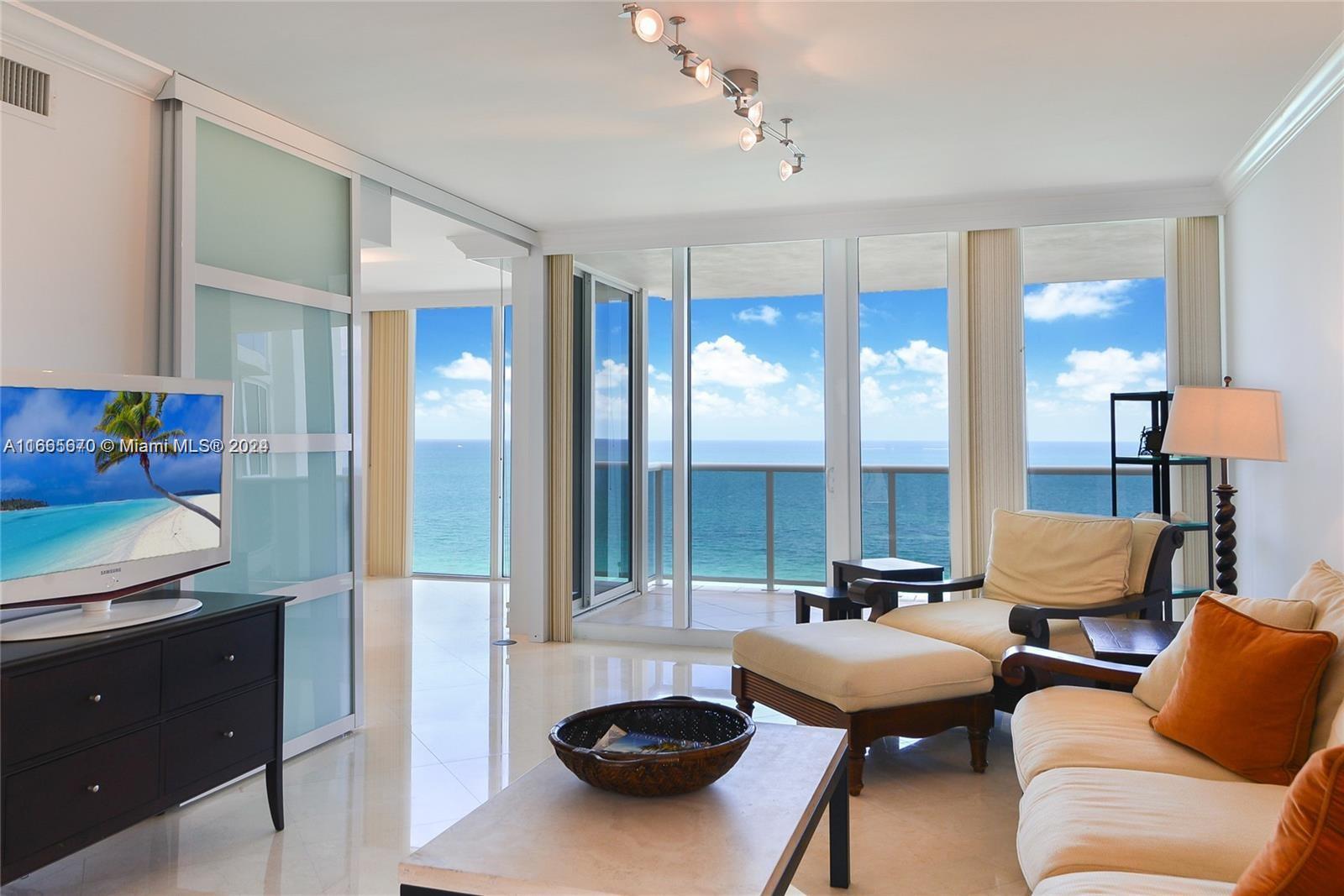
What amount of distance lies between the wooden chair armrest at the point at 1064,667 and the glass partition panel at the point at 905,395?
2.12m

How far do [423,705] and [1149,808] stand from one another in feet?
10.7

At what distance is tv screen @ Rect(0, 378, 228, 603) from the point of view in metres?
2.39

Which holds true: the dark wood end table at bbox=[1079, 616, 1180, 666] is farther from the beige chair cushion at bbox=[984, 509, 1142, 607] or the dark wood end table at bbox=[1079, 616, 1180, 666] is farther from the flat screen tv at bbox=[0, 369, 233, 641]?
the flat screen tv at bbox=[0, 369, 233, 641]

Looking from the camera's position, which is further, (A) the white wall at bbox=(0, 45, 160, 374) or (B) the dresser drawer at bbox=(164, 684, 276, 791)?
(A) the white wall at bbox=(0, 45, 160, 374)

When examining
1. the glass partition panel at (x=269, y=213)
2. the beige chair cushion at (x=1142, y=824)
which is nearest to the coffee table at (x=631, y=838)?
the beige chair cushion at (x=1142, y=824)

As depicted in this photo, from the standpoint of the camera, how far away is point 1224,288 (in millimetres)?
4625

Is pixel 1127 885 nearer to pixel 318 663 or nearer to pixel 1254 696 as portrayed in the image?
pixel 1254 696

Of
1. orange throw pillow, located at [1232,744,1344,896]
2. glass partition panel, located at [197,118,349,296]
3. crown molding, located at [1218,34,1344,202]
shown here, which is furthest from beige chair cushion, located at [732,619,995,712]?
glass partition panel, located at [197,118,349,296]

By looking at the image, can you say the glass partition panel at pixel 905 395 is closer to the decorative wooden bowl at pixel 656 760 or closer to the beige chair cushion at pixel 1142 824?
the beige chair cushion at pixel 1142 824

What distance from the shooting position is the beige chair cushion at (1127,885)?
1.55 m

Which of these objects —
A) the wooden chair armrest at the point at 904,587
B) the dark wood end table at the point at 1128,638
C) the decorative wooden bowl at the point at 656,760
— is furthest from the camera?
the wooden chair armrest at the point at 904,587

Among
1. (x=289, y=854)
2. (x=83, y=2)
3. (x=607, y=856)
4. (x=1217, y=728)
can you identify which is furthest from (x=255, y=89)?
(x=1217, y=728)

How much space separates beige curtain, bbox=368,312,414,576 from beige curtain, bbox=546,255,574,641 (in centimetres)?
293

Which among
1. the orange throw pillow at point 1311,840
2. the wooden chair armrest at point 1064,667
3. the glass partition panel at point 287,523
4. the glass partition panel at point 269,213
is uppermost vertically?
the glass partition panel at point 269,213
